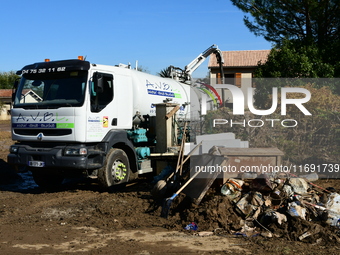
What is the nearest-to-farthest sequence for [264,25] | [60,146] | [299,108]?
[60,146], [299,108], [264,25]

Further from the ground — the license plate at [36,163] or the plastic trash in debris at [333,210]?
the license plate at [36,163]

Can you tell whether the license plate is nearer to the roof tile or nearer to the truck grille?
the truck grille

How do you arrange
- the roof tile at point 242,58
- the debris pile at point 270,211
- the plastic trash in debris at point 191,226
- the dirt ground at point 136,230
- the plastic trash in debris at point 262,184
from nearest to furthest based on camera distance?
the dirt ground at point 136,230, the debris pile at point 270,211, the plastic trash in debris at point 191,226, the plastic trash in debris at point 262,184, the roof tile at point 242,58

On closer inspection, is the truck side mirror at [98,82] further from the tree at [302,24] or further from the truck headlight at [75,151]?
the tree at [302,24]

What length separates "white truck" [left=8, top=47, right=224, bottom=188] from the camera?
30.6 feet

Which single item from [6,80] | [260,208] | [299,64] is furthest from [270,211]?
[6,80]

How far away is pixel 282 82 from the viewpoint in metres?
12.6

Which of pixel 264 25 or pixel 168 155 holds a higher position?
pixel 264 25

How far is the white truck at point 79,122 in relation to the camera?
30.6 feet

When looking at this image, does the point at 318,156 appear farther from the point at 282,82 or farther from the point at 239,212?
the point at 239,212

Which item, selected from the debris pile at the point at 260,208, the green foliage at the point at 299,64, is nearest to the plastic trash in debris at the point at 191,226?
the debris pile at the point at 260,208

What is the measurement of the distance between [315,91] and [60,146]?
6536 mm

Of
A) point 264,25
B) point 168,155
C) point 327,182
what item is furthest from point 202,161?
point 264,25

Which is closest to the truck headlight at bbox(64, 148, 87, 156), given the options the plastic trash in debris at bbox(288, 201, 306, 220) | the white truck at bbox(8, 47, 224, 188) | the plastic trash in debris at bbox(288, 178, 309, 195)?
the white truck at bbox(8, 47, 224, 188)
